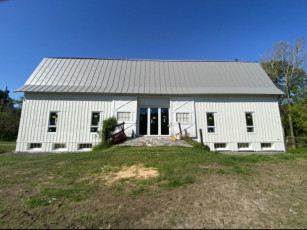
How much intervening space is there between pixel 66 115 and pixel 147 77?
6929 millimetres

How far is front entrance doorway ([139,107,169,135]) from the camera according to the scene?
11.9m

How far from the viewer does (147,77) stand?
1328cm

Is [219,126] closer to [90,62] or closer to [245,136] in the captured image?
[245,136]

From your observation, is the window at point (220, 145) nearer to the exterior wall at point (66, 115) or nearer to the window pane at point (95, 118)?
the exterior wall at point (66, 115)

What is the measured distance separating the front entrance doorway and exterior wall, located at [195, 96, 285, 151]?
2.46m

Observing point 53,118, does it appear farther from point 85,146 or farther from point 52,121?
point 85,146

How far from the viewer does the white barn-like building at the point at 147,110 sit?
1110 cm

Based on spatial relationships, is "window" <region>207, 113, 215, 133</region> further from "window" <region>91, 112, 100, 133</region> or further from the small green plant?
"window" <region>91, 112, 100, 133</region>

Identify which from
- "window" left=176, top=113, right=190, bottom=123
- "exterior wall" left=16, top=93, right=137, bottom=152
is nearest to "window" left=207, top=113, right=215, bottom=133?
"window" left=176, top=113, right=190, bottom=123

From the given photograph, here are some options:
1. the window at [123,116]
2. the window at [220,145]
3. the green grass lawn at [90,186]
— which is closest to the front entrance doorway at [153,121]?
the window at [123,116]

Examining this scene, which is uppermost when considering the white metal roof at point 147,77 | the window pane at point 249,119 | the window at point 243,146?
the white metal roof at point 147,77

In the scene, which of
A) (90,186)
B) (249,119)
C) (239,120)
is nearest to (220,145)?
(239,120)

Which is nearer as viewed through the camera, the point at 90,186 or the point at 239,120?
the point at 90,186

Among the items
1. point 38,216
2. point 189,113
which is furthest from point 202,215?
point 189,113
